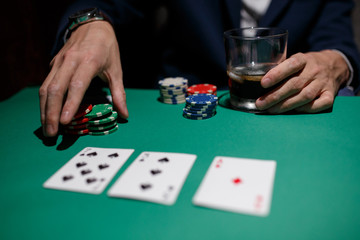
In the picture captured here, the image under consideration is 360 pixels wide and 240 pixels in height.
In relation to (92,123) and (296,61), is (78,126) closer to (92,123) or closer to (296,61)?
(92,123)

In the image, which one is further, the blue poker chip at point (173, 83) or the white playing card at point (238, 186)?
the blue poker chip at point (173, 83)

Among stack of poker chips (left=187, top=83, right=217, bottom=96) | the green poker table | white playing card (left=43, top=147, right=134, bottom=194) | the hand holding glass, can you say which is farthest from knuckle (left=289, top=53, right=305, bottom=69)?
white playing card (left=43, top=147, right=134, bottom=194)

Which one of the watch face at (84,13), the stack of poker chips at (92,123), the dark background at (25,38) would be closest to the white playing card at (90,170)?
the stack of poker chips at (92,123)

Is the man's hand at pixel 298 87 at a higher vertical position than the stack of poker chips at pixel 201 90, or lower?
higher

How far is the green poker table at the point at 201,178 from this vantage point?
706 millimetres

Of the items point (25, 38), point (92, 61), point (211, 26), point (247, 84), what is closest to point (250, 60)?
point (247, 84)

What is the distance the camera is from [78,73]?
1.27m

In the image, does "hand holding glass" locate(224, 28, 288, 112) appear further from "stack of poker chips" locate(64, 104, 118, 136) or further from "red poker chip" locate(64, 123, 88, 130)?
"red poker chip" locate(64, 123, 88, 130)

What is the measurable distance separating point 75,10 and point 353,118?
153 cm

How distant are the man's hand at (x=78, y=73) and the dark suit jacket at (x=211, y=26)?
0.29 metres

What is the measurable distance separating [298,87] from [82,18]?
3.73 feet

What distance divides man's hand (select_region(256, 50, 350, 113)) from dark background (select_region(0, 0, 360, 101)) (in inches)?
104

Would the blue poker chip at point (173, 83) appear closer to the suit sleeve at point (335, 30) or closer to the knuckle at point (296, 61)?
the knuckle at point (296, 61)

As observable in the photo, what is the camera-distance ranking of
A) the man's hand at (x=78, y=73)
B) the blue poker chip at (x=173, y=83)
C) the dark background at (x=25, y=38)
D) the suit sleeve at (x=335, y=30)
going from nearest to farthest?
the man's hand at (x=78, y=73) → the blue poker chip at (x=173, y=83) → the suit sleeve at (x=335, y=30) → the dark background at (x=25, y=38)
